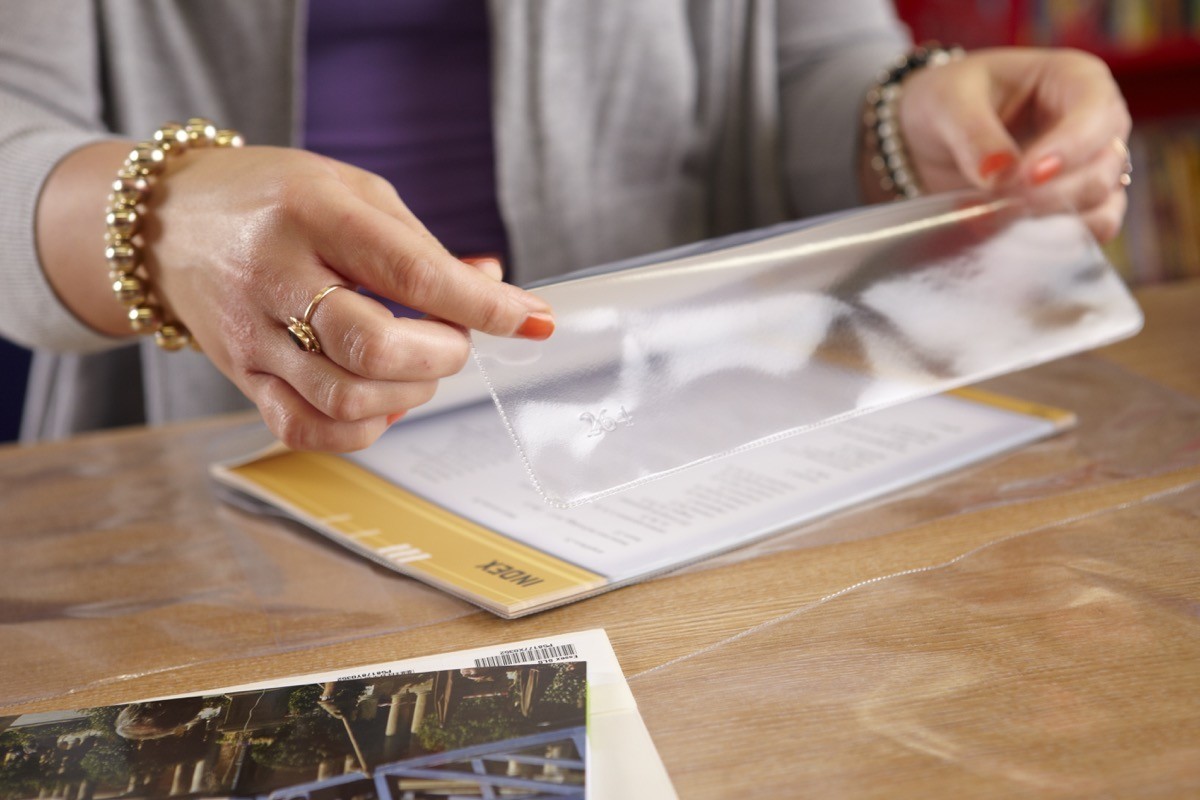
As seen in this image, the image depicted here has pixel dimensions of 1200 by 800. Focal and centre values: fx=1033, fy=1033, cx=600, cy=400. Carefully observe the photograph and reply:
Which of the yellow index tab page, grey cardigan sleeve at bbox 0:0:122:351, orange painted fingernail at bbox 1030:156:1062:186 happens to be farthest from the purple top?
orange painted fingernail at bbox 1030:156:1062:186

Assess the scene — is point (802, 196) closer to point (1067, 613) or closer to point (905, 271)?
point (905, 271)

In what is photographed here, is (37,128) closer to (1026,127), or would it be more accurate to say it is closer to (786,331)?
(786,331)

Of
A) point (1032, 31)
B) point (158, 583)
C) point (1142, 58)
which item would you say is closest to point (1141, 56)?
point (1142, 58)

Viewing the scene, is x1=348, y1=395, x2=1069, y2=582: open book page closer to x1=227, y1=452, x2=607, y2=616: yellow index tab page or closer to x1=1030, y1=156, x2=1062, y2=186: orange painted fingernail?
x1=227, y1=452, x2=607, y2=616: yellow index tab page

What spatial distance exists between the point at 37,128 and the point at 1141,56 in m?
1.77

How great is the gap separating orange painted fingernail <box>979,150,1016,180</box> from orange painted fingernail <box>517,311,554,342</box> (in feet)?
1.11

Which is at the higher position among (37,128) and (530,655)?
(37,128)

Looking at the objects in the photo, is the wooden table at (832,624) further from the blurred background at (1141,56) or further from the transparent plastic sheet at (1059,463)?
the blurred background at (1141,56)

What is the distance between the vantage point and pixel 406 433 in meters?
0.65

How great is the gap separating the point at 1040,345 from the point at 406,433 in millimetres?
376

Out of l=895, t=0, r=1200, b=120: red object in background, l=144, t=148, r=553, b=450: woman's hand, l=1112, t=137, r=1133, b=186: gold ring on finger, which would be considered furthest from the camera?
l=895, t=0, r=1200, b=120: red object in background

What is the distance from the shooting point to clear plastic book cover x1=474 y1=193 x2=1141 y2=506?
44 cm

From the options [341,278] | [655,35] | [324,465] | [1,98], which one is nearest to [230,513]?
[324,465]

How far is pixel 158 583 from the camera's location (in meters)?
0.51
